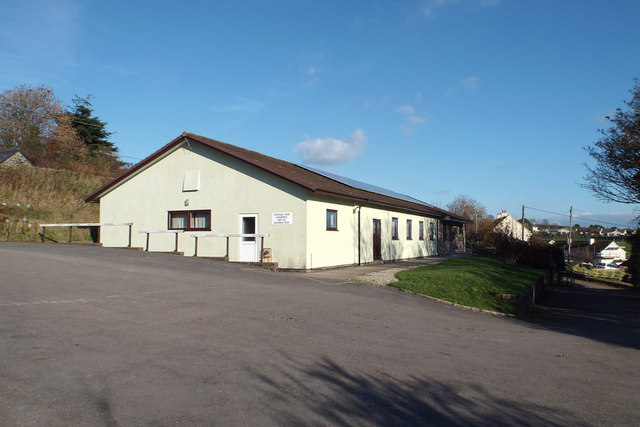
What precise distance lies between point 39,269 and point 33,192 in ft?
52.3

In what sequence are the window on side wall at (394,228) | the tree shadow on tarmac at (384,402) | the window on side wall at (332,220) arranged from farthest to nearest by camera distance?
the window on side wall at (394,228) → the window on side wall at (332,220) → the tree shadow on tarmac at (384,402)

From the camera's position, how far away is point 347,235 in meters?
20.3

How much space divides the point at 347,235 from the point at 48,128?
37040mm

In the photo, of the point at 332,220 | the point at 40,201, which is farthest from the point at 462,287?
the point at 40,201

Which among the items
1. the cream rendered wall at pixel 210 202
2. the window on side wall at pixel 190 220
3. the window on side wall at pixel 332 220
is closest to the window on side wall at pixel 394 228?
the window on side wall at pixel 332 220

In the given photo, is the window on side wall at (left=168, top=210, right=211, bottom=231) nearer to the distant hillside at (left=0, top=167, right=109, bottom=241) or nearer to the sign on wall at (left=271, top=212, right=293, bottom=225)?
the sign on wall at (left=271, top=212, right=293, bottom=225)

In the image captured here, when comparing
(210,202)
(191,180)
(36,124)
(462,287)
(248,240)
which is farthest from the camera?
(36,124)

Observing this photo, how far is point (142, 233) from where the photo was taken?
21.7m

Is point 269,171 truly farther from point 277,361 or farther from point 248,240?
point 277,361

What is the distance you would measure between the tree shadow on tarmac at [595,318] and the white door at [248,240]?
1041 cm

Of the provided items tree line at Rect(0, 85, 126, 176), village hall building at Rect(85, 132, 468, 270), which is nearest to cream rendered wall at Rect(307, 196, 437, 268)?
village hall building at Rect(85, 132, 468, 270)

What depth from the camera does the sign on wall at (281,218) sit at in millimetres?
17828

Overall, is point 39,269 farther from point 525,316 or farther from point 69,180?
point 69,180

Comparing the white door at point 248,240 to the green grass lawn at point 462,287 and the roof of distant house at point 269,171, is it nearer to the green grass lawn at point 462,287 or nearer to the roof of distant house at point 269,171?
the roof of distant house at point 269,171
